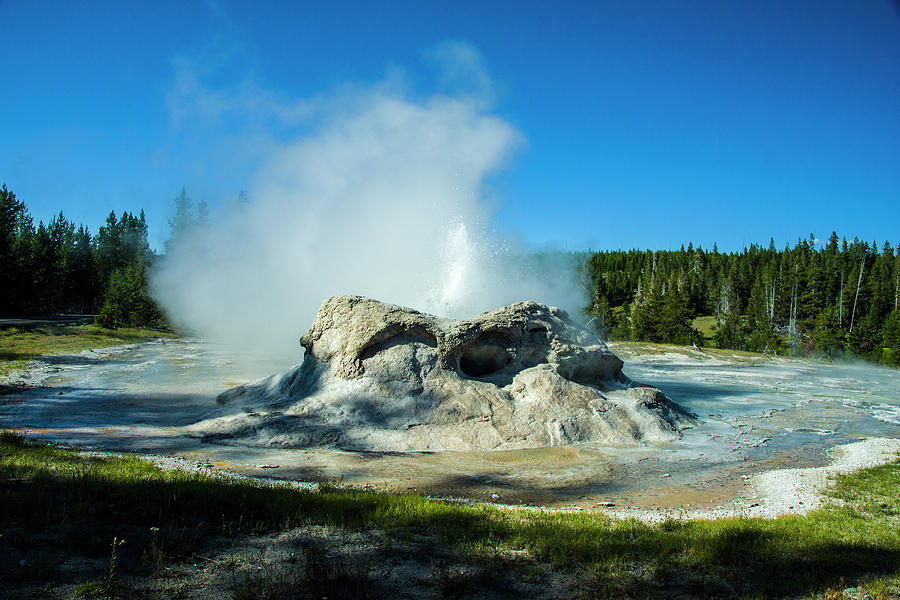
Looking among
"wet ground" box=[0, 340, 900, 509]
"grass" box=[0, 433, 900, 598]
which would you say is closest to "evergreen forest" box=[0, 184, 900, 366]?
"wet ground" box=[0, 340, 900, 509]

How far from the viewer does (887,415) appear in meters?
17.0

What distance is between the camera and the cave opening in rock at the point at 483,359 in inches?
555

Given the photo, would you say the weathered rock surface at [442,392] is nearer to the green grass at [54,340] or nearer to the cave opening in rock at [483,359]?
the cave opening in rock at [483,359]

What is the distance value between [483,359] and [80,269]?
64.5 metres

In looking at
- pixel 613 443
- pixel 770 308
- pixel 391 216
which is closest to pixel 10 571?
pixel 613 443

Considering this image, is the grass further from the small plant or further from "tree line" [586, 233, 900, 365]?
"tree line" [586, 233, 900, 365]

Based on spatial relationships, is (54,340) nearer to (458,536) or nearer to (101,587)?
(101,587)

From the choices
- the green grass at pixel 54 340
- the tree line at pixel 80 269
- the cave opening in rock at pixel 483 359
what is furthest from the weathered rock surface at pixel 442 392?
the tree line at pixel 80 269

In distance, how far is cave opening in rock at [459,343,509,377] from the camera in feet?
46.3

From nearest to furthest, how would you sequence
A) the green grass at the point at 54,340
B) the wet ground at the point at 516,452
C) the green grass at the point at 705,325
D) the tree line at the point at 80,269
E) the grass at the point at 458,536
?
the grass at the point at 458,536, the wet ground at the point at 516,452, the green grass at the point at 54,340, the tree line at the point at 80,269, the green grass at the point at 705,325

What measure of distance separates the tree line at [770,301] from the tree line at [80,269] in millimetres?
38490

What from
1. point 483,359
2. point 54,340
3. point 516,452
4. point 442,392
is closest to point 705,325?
point 54,340

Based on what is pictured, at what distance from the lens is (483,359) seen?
14539 mm

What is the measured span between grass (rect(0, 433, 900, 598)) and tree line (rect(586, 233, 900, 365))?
4321 centimetres
